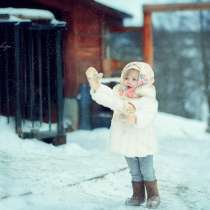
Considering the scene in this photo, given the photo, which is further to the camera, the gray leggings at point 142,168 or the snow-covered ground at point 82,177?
the snow-covered ground at point 82,177

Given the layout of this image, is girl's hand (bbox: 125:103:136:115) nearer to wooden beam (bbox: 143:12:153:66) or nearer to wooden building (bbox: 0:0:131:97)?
wooden building (bbox: 0:0:131:97)

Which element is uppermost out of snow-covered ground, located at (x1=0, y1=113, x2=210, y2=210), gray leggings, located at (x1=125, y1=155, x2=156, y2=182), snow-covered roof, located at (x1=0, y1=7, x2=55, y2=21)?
snow-covered roof, located at (x1=0, y1=7, x2=55, y2=21)

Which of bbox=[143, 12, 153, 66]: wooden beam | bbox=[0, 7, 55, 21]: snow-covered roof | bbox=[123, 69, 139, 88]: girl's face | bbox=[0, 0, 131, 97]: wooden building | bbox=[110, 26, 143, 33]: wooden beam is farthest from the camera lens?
bbox=[110, 26, 143, 33]: wooden beam

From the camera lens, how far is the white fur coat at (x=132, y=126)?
5625 mm

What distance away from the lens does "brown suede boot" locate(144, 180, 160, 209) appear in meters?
5.96

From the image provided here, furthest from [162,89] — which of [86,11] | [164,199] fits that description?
[164,199]

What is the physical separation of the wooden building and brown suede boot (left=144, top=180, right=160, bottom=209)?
252 inches

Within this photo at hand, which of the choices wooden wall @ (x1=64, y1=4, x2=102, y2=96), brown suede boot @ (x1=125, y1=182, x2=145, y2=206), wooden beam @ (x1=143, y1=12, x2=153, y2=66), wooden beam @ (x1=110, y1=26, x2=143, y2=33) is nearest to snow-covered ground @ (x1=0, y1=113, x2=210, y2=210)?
brown suede boot @ (x1=125, y1=182, x2=145, y2=206)

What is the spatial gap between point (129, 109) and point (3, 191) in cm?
175

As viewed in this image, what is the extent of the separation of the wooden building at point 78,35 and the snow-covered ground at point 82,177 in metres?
2.40

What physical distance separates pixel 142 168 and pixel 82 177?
1.59 m

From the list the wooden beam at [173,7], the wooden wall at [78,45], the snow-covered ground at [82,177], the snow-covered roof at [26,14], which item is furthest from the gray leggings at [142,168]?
the wooden beam at [173,7]

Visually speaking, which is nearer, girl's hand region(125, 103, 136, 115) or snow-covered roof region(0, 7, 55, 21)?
girl's hand region(125, 103, 136, 115)

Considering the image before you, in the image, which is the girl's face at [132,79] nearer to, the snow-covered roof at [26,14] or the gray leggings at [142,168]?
the gray leggings at [142,168]
